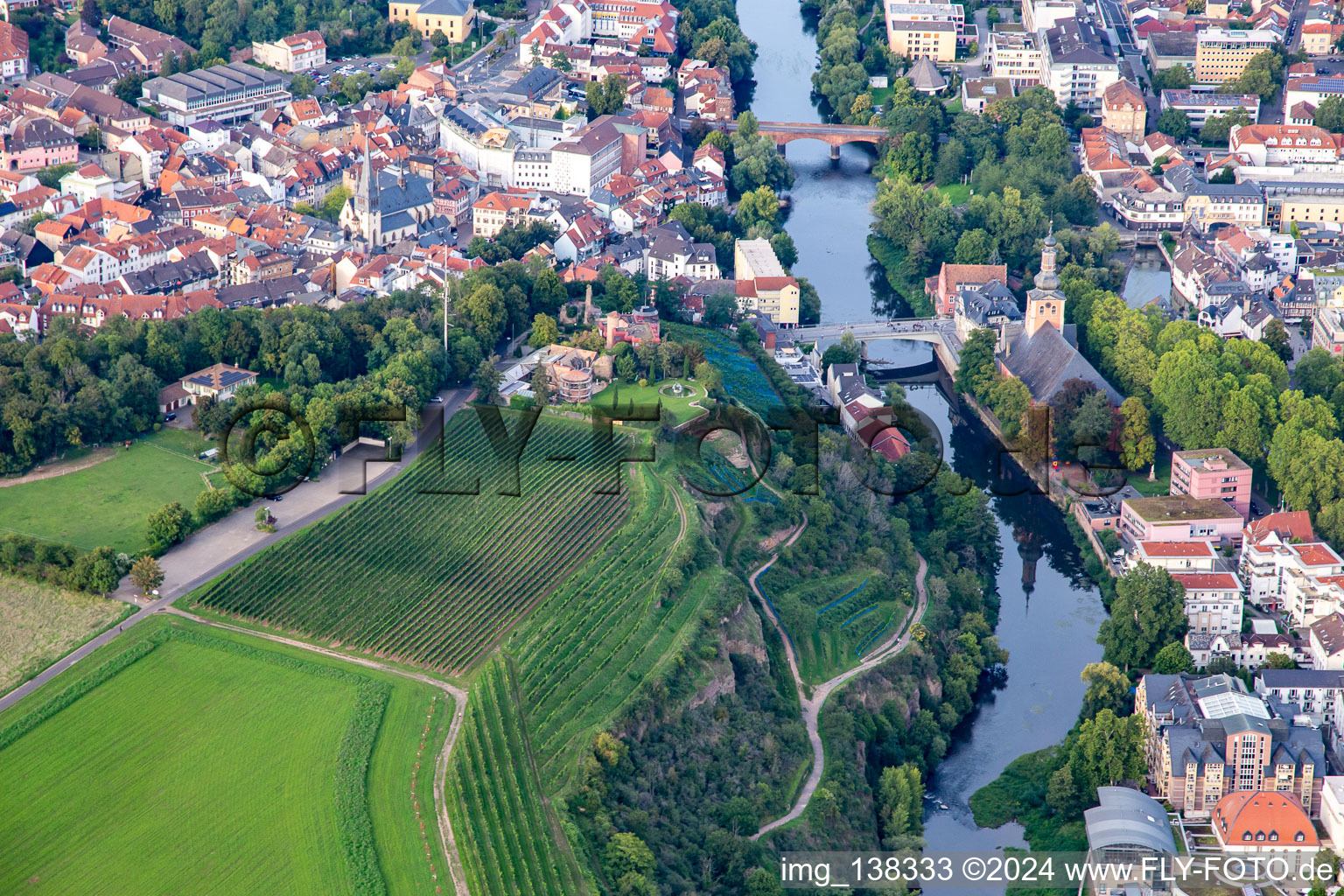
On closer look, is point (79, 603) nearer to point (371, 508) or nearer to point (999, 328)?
point (371, 508)

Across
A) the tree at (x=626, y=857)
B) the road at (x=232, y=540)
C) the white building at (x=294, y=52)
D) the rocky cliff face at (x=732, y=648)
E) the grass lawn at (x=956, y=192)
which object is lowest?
the tree at (x=626, y=857)

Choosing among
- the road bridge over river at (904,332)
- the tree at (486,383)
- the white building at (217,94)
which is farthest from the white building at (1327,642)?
the white building at (217,94)

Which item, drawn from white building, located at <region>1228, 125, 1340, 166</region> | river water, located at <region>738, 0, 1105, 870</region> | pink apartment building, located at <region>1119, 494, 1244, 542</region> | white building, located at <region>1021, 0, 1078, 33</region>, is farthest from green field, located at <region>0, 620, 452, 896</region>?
white building, located at <region>1021, 0, 1078, 33</region>

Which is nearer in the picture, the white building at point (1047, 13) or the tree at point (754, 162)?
the tree at point (754, 162)

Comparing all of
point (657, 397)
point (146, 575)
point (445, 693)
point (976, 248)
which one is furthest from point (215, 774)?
point (976, 248)

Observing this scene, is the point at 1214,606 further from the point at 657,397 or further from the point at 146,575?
the point at 146,575

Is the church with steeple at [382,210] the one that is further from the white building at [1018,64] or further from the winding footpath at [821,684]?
the white building at [1018,64]

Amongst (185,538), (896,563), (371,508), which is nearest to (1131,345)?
(896,563)
